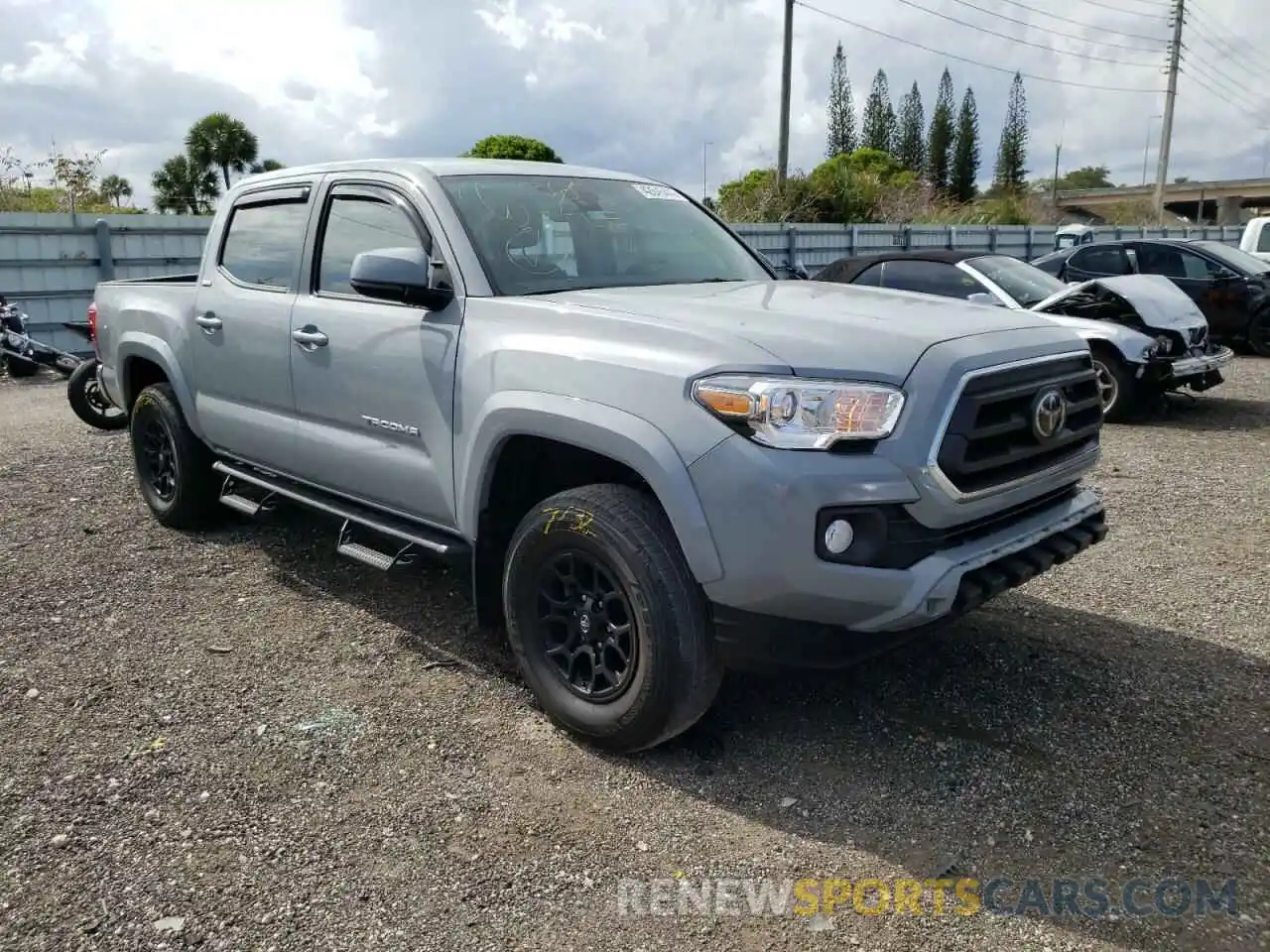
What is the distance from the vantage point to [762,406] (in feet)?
9.43

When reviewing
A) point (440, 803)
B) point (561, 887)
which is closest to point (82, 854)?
point (440, 803)

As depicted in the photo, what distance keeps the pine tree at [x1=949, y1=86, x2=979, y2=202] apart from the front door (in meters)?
75.0

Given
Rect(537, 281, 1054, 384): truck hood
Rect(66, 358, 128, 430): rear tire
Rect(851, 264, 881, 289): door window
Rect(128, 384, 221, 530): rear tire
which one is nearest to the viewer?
Rect(537, 281, 1054, 384): truck hood

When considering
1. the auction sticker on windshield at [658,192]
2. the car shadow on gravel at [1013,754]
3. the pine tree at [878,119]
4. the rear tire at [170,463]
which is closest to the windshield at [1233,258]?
the car shadow on gravel at [1013,754]

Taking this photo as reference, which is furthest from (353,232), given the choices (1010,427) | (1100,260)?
(1100,260)

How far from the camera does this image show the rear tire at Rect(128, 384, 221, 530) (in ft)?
18.4

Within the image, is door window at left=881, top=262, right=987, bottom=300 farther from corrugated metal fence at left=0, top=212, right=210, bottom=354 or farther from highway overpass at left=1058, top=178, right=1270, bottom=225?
highway overpass at left=1058, top=178, right=1270, bottom=225

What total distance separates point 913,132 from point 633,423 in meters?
74.6

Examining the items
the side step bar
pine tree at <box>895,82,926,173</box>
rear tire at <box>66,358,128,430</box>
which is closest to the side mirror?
the side step bar

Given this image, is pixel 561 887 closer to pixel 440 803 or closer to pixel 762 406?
pixel 440 803

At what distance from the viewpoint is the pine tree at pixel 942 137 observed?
73812mm

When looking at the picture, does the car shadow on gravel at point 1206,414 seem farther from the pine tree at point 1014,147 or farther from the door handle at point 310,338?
the pine tree at point 1014,147

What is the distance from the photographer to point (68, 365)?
1054cm

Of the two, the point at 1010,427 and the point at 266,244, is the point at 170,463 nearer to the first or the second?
the point at 266,244
